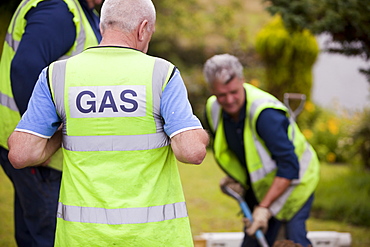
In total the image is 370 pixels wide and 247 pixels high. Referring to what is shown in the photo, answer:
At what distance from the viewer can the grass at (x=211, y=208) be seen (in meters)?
5.67

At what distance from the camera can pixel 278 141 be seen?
335 centimetres

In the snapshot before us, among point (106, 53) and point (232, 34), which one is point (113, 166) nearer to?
point (106, 53)

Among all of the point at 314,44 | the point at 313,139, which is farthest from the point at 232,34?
the point at 313,139

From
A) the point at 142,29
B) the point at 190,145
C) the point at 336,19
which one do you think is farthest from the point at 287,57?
the point at 190,145

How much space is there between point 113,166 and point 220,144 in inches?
69.6

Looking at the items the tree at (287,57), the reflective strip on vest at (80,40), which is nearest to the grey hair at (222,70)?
the reflective strip on vest at (80,40)

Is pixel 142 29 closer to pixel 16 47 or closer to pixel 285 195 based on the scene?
pixel 16 47

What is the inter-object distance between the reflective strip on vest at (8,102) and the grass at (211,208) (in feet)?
7.33

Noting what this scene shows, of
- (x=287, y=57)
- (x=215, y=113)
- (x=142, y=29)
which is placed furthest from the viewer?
(x=287, y=57)

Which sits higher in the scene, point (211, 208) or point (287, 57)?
point (287, 57)

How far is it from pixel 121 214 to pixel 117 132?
0.31m

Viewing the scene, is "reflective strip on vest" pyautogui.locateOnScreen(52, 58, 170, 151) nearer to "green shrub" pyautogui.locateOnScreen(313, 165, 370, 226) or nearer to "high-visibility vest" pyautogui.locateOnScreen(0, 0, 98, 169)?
"high-visibility vest" pyautogui.locateOnScreen(0, 0, 98, 169)

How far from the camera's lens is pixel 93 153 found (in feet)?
6.95

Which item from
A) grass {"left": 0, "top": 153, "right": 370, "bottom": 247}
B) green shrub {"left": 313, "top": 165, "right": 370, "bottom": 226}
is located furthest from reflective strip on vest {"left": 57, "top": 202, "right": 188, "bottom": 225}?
green shrub {"left": 313, "top": 165, "right": 370, "bottom": 226}
